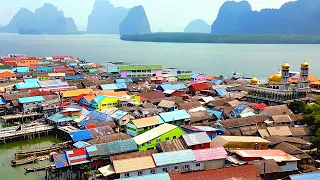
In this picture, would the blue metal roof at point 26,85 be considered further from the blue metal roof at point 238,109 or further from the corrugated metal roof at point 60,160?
the blue metal roof at point 238,109

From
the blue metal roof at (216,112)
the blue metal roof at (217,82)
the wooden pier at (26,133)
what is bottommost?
the wooden pier at (26,133)

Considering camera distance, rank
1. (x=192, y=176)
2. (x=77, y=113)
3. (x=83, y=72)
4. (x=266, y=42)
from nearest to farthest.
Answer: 1. (x=192, y=176)
2. (x=77, y=113)
3. (x=83, y=72)
4. (x=266, y=42)

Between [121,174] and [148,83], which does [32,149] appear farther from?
[148,83]

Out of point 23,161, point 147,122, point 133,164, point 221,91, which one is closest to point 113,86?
point 221,91

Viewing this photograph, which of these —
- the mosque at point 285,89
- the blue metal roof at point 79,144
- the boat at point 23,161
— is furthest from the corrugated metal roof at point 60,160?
the mosque at point 285,89

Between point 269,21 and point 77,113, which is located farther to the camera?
point 269,21

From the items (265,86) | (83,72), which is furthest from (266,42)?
(265,86)
